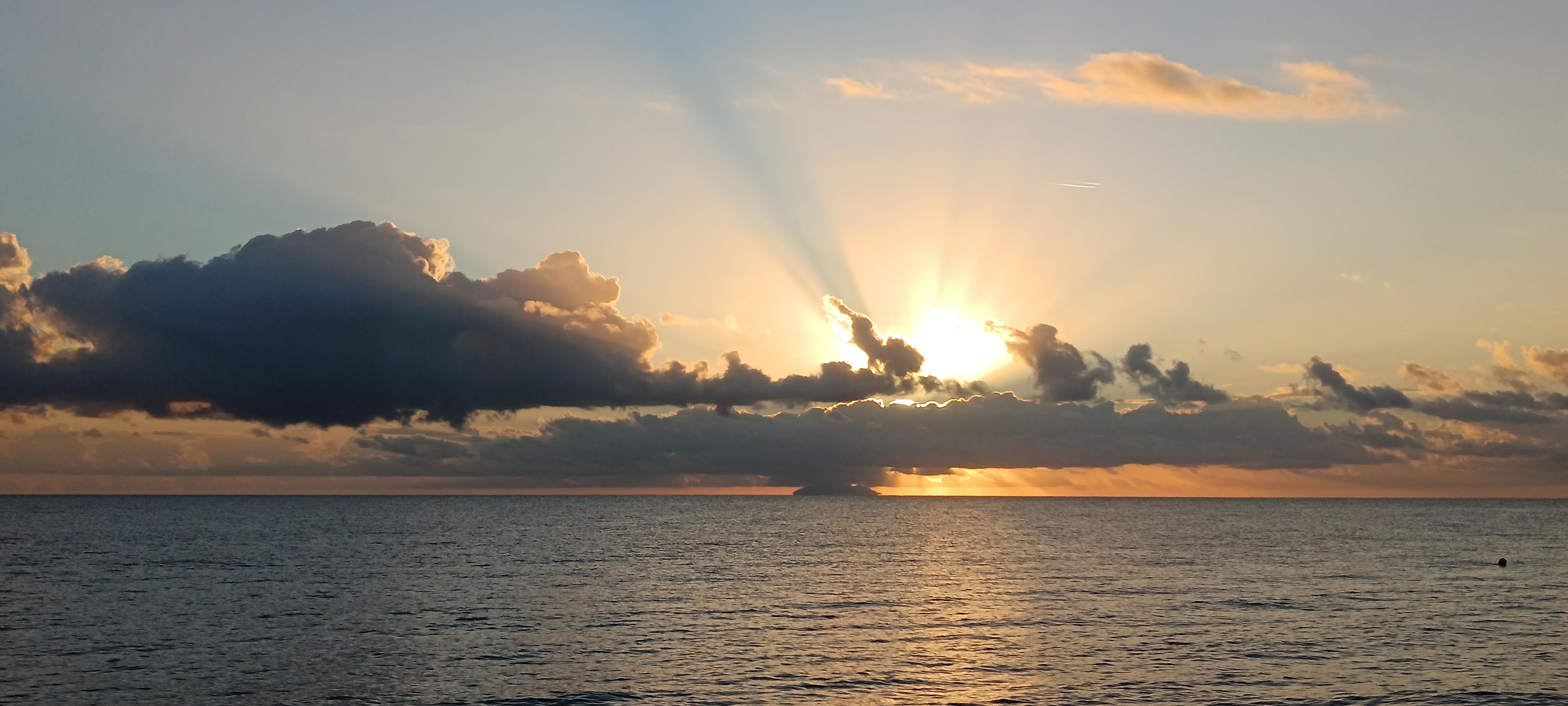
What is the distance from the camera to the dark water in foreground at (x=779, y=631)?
51156mm

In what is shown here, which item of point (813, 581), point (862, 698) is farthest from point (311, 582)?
point (862, 698)

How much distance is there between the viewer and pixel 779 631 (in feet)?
225

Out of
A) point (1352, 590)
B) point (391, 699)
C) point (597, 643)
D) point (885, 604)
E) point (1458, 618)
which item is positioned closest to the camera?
point (391, 699)

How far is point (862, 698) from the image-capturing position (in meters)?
49.0

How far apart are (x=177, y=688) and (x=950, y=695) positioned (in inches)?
1468

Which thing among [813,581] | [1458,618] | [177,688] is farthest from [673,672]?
[1458,618]

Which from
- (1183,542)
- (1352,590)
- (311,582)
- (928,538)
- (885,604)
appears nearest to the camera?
(885,604)

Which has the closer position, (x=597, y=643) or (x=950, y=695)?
(x=950, y=695)

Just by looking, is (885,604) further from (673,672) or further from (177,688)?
(177,688)

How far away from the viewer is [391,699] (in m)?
48.9

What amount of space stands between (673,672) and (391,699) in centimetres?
1387

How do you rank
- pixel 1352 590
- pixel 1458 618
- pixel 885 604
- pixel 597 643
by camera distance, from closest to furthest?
pixel 597 643
pixel 1458 618
pixel 885 604
pixel 1352 590

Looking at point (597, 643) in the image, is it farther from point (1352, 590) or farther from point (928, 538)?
point (928, 538)

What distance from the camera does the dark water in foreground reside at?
168ft
